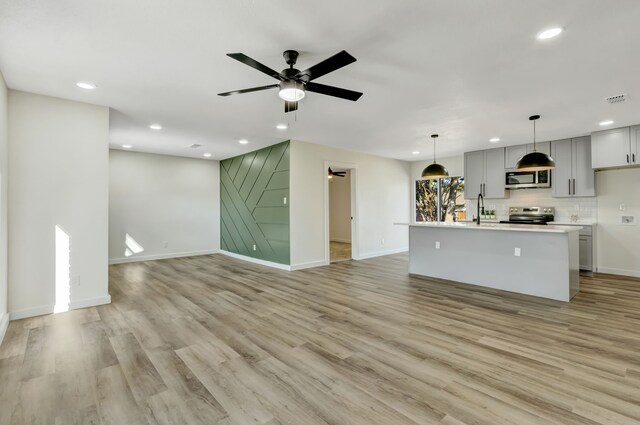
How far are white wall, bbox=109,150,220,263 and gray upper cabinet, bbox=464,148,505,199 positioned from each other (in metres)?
6.74

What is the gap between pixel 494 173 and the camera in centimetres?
692

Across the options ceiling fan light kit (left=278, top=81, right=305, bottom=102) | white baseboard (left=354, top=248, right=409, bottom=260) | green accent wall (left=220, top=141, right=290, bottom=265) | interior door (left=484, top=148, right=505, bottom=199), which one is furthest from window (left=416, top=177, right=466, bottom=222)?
ceiling fan light kit (left=278, top=81, right=305, bottom=102)

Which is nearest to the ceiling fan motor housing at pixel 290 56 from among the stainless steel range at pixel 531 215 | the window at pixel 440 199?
the stainless steel range at pixel 531 215

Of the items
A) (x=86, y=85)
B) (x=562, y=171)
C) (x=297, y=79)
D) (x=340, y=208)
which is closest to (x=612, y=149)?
(x=562, y=171)

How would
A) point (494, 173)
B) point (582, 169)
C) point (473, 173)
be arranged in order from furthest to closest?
1. point (473, 173)
2. point (494, 173)
3. point (582, 169)

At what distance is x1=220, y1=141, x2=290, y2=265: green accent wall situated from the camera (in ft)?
20.9

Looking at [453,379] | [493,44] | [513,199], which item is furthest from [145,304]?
[513,199]

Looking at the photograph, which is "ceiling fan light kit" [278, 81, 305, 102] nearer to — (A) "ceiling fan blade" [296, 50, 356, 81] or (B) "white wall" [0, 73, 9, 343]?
(A) "ceiling fan blade" [296, 50, 356, 81]

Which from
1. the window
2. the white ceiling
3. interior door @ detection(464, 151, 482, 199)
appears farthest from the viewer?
the window

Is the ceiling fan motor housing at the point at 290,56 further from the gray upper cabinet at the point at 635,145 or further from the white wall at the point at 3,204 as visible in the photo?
the gray upper cabinet at the point at 635,145

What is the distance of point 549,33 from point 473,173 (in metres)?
5.22

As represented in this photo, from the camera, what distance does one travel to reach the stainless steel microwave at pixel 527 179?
6.25 m

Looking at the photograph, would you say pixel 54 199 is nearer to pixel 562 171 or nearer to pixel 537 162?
pixel 537 162

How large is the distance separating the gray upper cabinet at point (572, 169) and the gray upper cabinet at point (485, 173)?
96cm
